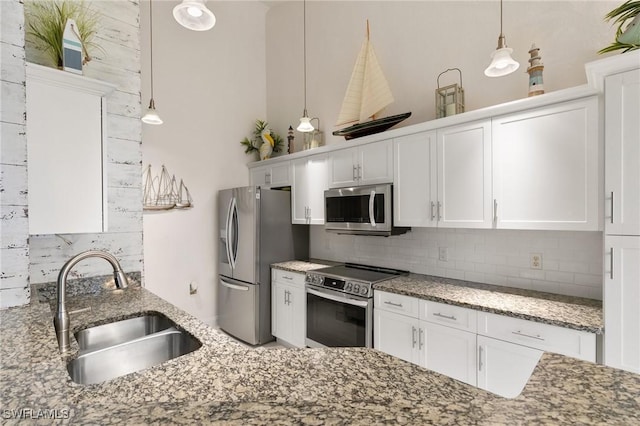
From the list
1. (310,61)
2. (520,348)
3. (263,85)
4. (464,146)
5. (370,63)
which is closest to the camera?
(520,348)

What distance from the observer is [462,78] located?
283 cm

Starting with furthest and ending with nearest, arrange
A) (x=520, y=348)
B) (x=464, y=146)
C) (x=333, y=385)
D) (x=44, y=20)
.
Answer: (x=464, y=146), (x=44, y=20), (x=520, y=348), (x=333, y=385)

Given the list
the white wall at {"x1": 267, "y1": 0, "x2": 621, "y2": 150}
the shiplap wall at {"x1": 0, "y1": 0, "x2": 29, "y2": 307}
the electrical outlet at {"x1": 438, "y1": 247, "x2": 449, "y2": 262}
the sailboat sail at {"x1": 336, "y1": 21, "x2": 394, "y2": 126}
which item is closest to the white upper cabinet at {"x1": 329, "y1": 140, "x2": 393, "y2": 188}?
the sailboat sail at {"x1": 336, "y1": 21, "x2": 394, "y2": 126}

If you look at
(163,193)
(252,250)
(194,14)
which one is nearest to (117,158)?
(194,14)

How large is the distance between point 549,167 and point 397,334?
5.15 feet

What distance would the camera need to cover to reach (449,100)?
8.79 ft

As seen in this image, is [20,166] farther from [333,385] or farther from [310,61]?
[310,61]

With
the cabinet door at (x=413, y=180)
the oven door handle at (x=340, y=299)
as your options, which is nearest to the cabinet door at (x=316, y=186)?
the oven door handle at (x=340, y=299)

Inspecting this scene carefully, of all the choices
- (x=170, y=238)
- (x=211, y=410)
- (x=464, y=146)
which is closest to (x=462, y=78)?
(x=464, y=146)

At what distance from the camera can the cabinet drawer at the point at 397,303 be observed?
2438 millimetres

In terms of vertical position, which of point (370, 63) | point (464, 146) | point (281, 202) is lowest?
point (281, 202)

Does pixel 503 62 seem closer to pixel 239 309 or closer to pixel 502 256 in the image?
pixel 502 256

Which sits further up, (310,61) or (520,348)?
(310,61)

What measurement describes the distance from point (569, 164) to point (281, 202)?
2696 millimetres
